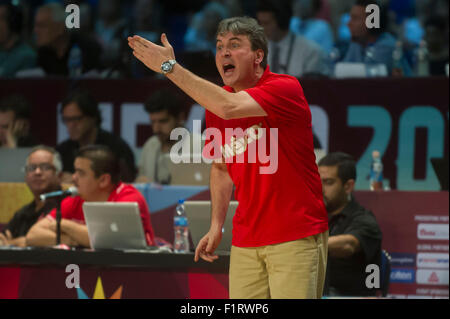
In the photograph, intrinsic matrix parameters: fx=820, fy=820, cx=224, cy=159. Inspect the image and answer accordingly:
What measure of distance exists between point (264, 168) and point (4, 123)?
487 centimetres

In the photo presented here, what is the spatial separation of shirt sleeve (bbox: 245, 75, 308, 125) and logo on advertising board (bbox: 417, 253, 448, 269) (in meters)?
3.08

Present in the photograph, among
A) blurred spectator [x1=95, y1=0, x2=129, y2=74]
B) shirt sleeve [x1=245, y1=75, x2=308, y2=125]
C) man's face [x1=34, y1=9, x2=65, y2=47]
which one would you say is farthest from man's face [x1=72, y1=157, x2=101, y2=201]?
blurred spectator [x1=95, y1=0, x2=129, y2=74]

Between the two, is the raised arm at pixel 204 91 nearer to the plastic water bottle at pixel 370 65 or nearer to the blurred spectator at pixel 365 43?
the plastic water bottle at pixel 370 65

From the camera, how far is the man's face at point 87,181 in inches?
232

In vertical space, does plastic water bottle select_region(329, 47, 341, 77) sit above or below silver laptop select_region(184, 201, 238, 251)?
above

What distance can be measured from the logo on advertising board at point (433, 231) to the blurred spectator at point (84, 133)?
8.70 feet

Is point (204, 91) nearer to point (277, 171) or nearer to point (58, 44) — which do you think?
point (277, 171)

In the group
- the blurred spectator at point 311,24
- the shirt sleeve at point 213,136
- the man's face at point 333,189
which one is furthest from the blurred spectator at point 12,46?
the shirt sleeve at point 213,136

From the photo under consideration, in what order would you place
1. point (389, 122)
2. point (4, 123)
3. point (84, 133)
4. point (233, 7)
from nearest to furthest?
point (389, 122) → point (84, 133) → point (4, 123) → point (233, 7)

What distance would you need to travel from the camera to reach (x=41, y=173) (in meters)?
6.36

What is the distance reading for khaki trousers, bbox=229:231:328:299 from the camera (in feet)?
11.3

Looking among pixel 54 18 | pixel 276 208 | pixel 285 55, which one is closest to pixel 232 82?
pixel 276 208

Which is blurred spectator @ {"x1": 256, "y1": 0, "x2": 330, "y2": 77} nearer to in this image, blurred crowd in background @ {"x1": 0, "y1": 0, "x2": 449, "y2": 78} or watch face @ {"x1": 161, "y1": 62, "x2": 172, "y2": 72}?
blurred crowd in background @ {"x1": 0, "y1": 0, "x2": 449, "y2": 78}

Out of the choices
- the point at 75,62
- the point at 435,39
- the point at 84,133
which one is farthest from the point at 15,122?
the point at 435,39
